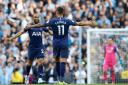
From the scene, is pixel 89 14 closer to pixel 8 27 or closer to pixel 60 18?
pixel 8 27

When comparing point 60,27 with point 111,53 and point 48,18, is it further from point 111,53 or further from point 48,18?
point 48,18

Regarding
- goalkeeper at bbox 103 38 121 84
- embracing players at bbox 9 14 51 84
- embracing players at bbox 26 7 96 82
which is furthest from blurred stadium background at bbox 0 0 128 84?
embracing players at bbox 26 7 96 82

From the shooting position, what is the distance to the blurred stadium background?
2658 cm

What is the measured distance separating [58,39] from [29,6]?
9.45 metres

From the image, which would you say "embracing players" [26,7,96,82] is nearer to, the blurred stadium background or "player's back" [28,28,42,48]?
"player's back" [28,28,42,48]

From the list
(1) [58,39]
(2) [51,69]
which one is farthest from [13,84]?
(1) [58,39]

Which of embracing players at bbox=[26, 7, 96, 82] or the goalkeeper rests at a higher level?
embracing players at bbox=[26, 7, 96, 82]

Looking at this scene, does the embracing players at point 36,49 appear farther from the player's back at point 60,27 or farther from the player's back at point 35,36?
the player's back at point 60,27

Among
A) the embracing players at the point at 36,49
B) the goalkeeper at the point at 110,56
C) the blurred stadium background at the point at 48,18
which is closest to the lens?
the embracing players at the point at 36,49

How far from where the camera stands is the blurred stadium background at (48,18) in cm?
2658

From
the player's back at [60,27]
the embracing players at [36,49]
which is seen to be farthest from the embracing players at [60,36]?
the embracing players at [36,49]

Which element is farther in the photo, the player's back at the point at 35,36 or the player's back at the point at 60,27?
the player's back at the point at 35,36

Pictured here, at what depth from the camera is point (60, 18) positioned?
19938 mm

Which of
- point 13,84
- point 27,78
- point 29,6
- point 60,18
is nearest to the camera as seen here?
point 60,18
